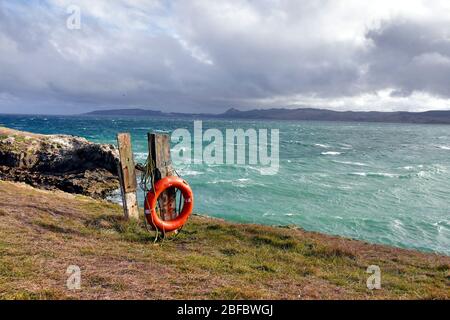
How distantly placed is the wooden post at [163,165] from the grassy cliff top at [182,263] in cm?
80

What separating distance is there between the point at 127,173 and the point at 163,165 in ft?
3.84

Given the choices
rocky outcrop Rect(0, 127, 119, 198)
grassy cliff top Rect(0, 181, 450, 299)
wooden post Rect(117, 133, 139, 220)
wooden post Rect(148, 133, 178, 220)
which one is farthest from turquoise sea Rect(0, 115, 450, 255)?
wooden post Rect(148, 133, 178, 220)

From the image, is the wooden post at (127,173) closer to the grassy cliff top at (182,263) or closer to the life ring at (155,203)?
the grassy cliff top at (182,263)

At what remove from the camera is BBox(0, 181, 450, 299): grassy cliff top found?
17.5 feet

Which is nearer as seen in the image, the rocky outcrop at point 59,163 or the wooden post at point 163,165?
the wooden post at point 163,165

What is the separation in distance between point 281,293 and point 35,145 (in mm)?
34419

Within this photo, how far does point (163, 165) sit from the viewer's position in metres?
8.88

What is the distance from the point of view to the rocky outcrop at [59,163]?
2586cm

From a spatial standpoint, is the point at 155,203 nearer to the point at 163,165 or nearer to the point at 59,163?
the point at 163,165

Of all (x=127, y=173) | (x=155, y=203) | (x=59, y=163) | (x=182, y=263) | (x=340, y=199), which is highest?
(x=127, y=173)

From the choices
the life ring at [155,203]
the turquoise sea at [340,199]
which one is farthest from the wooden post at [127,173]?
the turquoise sea at [340,199]

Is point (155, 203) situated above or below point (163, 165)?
below

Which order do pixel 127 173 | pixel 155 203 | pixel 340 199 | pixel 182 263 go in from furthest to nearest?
pixel 340 199
pixel 127 173
pixel 155 203
pixel 182 263

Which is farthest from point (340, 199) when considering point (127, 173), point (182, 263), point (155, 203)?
point (182, 263)
